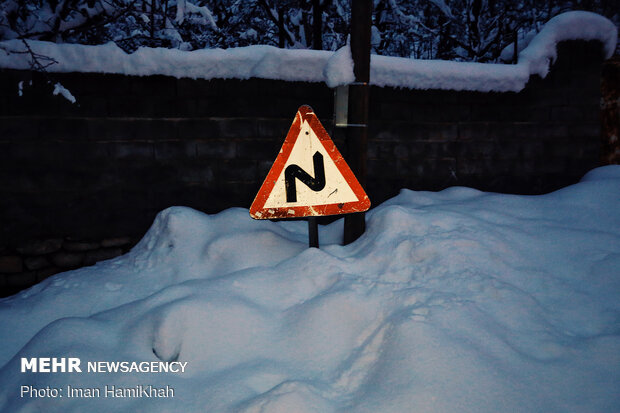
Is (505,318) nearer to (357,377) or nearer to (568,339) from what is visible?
(568,339)

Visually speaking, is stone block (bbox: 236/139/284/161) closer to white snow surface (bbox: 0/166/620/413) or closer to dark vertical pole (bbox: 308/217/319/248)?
white snow surface (bbox: 0/166/620/413)

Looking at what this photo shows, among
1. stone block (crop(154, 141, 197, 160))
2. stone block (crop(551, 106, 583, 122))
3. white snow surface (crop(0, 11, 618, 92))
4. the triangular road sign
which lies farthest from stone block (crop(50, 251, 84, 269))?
stone block (crop(551, 106, 583, 122))

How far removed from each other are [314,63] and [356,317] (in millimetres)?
2538

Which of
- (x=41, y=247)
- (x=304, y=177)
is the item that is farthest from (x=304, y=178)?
(x=41, y=247)

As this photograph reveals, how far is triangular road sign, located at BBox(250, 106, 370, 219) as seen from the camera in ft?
8.74

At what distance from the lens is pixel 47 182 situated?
3.71 meters

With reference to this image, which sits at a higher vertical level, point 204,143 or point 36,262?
point 204,143

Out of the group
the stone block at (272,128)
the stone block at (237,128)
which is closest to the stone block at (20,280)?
the stone block at (237,128)

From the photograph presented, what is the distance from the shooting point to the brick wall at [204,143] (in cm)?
368

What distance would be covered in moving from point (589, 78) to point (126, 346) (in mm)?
5067

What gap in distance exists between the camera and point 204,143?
3.93 metres

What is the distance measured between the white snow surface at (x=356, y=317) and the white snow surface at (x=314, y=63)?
135 cm

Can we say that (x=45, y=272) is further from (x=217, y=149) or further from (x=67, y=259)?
(x=217, y=149)

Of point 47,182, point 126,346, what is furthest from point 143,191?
point 126,346
